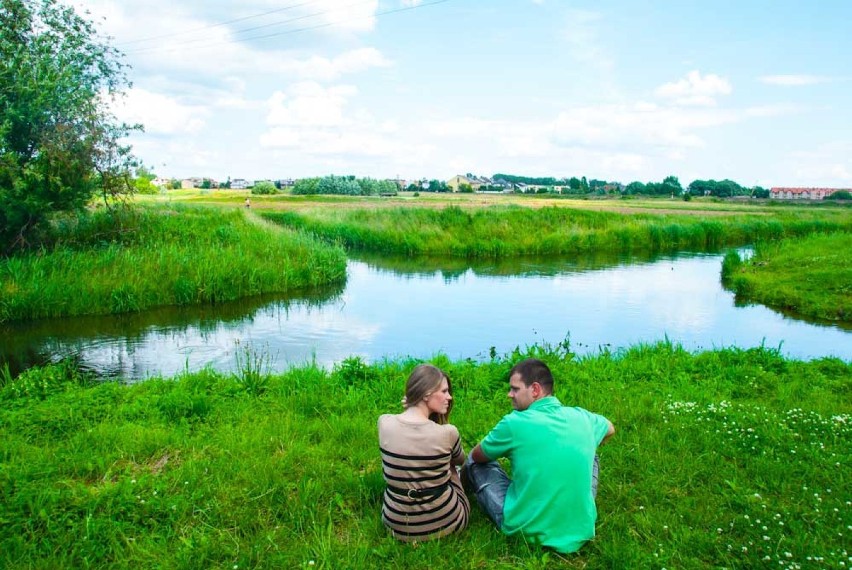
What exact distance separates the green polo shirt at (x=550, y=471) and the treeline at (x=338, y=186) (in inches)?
2608

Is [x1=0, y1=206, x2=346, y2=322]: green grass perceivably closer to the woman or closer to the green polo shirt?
the woman

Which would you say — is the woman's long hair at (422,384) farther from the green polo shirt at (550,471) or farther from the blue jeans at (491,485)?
the blue jeans at (491,485)

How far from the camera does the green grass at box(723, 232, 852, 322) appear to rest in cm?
1348

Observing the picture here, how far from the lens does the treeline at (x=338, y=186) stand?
Result: 226 ft

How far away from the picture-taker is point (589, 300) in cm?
1485

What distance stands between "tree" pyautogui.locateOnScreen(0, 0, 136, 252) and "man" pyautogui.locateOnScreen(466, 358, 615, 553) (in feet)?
43.9

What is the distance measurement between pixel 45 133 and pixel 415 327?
32.2 feet

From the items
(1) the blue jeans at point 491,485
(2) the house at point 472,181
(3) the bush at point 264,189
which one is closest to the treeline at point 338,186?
(3) the bush at point 264,189

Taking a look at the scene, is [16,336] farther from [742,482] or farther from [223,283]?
[742,482]

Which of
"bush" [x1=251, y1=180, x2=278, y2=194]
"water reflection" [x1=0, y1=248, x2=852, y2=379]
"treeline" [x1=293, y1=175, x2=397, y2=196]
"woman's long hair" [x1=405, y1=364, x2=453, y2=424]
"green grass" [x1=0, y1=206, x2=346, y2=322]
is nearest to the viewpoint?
"woman's long hair" [x1=405, y1=364, x2=453, y2=424]

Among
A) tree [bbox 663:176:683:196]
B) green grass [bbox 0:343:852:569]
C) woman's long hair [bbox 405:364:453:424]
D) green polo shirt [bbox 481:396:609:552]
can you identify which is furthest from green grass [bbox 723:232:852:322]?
tree [bbox 663:176:683:196]

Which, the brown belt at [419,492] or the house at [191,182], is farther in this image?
the house at [191,182]

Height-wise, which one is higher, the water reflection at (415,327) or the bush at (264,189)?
the bush at (264,189)

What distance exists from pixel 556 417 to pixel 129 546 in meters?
2.52
